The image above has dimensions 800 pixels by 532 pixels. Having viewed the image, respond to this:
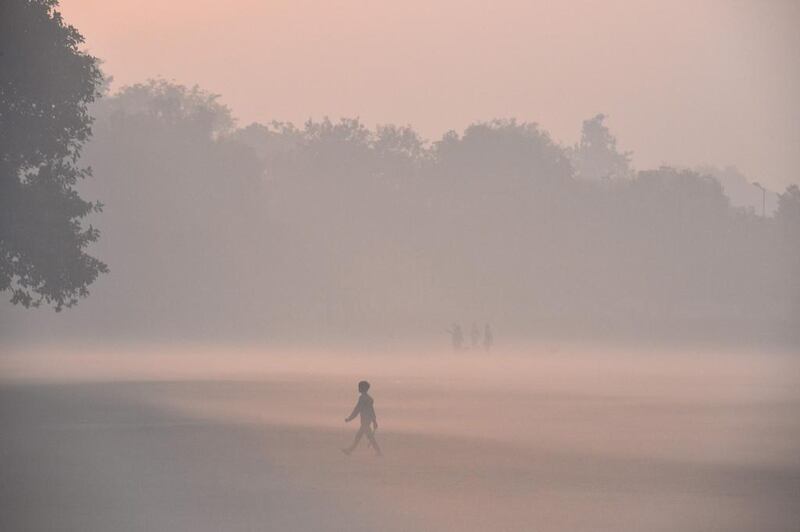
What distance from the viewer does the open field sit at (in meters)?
18.4

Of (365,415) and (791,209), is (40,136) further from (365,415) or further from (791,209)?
(791,209)

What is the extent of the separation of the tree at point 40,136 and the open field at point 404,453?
10.3ft

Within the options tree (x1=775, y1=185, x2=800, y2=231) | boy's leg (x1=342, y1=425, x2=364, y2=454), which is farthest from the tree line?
boy's leg (x1=342, y1=425, x2=364, y2=454)

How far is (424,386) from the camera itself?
45500 millimetres

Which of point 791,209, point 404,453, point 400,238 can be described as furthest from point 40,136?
point 791,209

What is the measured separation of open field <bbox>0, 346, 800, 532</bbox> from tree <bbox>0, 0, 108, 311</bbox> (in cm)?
314

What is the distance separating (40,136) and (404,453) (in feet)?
63.6

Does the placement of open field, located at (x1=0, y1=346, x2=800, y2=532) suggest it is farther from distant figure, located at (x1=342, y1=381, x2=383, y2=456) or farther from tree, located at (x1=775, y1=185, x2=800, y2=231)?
tree, located at (x1=775, y1=185, x2=800, y2=231)

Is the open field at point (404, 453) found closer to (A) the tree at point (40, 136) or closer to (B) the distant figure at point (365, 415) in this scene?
(B) the distant figure at point (365, 415)

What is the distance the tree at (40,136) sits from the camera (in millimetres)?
41156

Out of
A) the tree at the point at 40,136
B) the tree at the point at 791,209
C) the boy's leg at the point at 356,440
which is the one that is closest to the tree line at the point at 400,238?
the tree at the point at 791,209

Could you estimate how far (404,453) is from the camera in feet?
84.8

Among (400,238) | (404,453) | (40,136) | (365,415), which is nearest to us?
(365,415)

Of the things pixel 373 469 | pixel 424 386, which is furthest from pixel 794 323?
pixel 373 469
